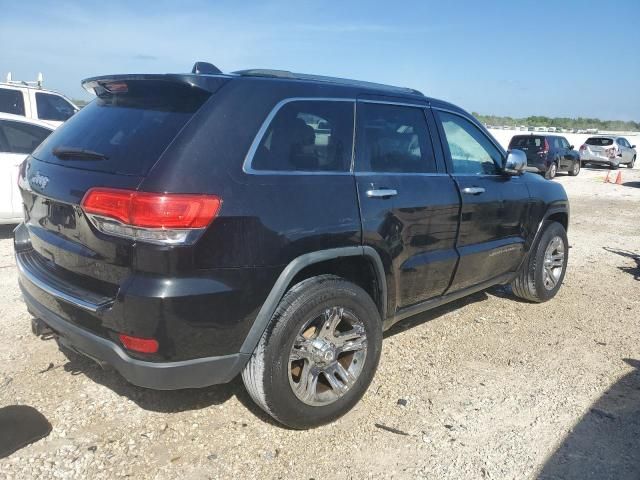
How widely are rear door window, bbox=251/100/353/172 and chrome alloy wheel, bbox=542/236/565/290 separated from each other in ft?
9.28

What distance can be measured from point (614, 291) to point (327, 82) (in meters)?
4.32

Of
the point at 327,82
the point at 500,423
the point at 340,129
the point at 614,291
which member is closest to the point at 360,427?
the point at 500,423

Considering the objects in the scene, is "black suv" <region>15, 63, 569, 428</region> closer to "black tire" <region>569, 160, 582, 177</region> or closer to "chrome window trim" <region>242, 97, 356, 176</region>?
"chrome window trim" <region>242, 97, 356, 176</region>

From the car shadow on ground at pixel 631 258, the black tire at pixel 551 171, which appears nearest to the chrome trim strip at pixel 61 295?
the car shadow on ground at pixel 631 258

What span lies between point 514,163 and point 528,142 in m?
A: 16.0

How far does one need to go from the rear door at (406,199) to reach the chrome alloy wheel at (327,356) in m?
0.41

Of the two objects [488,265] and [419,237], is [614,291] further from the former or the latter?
[419,237]

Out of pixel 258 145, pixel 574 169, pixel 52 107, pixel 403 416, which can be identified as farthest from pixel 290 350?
pixel 574 169

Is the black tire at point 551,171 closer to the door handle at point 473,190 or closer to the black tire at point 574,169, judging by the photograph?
the black tire at point 574,169

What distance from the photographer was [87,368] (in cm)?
354

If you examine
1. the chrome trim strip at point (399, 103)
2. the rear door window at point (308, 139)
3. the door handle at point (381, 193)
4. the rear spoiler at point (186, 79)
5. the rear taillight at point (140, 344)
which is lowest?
the rear taillight at point (140, 344)

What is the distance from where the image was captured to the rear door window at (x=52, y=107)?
1142 cm

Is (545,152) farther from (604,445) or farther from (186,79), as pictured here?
(186,79)

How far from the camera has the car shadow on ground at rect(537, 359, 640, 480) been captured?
2744 mm
